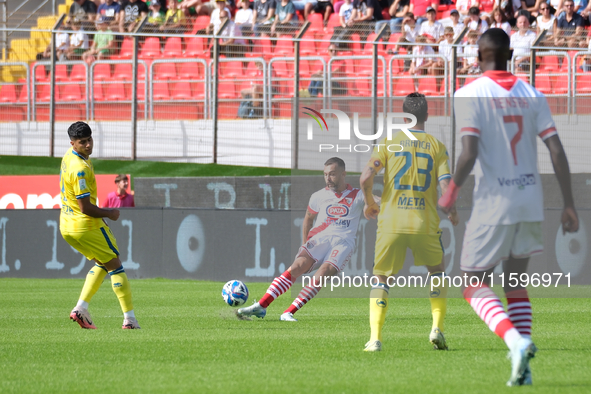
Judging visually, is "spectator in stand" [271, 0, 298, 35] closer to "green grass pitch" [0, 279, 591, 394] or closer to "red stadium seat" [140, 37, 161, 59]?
"red stadium seat" [140, 37, 161, 59]

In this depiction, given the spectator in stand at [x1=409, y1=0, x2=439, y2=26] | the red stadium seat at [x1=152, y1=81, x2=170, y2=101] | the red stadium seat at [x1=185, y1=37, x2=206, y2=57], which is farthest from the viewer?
the spectator in stand at [x1=409, y1=0, x2=439, y2=26]

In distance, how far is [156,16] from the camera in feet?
68.8

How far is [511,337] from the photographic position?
5.25m

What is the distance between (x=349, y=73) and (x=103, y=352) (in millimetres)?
10237

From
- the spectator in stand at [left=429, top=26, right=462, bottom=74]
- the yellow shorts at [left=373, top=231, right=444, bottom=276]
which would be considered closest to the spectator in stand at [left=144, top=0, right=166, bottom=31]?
the spectator in stand at [left=429, top=26, right=462, bottom=74]

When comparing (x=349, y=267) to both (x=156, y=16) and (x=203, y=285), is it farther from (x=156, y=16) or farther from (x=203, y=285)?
(x=156, y=16)

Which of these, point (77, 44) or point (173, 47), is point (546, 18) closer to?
point (173, 47)

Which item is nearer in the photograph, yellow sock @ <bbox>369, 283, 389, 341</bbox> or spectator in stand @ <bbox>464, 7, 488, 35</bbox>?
yellow sock @ <bbox>369, 283, 389, 341</bbox>

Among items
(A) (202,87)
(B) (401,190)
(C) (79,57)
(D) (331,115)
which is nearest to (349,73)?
(D) (331,115)

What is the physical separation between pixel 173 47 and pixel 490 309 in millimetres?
14183

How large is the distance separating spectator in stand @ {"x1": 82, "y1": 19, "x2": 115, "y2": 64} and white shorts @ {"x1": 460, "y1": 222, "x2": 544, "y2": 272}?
1455cm

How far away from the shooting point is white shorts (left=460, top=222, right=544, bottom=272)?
5645 mm

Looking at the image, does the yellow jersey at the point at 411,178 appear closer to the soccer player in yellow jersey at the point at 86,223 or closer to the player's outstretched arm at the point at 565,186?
the player's outstretched arm at the point at 565,186

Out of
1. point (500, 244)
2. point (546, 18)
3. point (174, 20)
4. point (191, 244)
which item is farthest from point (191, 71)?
point (500, 244)
